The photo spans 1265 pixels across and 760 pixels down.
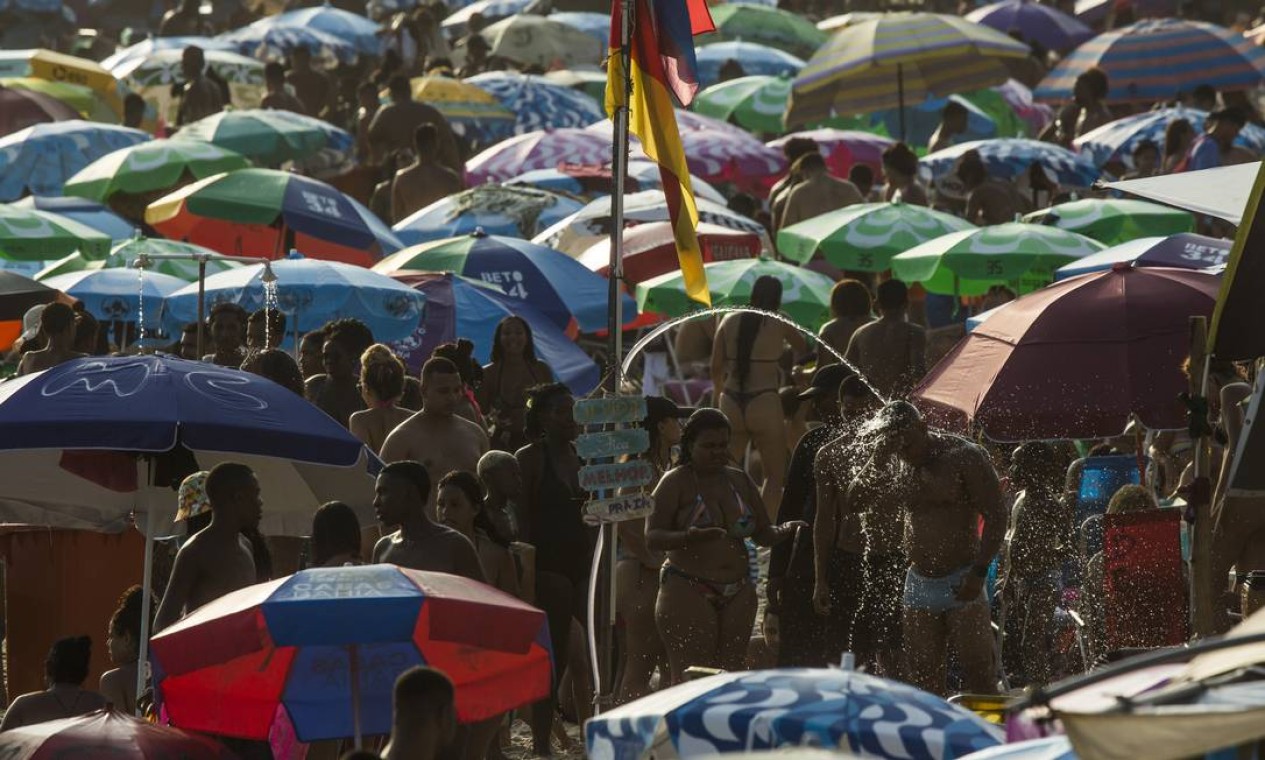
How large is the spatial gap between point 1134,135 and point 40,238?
351 inches

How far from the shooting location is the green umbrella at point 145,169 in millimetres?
19234

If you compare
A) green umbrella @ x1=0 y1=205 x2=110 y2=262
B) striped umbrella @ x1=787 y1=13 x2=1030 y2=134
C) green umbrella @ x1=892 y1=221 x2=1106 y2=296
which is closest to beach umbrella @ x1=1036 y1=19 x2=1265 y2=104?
striped umbrella @ x1=787 y1=13 x2=1030 y2=134

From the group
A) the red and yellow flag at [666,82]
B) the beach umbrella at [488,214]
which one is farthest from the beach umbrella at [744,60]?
the red and yellow flag at [666,82]

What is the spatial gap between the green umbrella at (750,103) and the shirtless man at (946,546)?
15.3m

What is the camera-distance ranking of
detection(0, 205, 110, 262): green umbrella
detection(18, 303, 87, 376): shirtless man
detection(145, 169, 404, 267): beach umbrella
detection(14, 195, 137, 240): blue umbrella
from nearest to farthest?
detection(18, 303, 87, 376): shirtless man
detection(0, 205, 110, 262): green umbrella
detection(145, 169, 404, 267): beach umbrella
detection(14, 195, 137, 240): blue umbrella

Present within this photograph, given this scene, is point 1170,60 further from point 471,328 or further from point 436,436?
point 436,436

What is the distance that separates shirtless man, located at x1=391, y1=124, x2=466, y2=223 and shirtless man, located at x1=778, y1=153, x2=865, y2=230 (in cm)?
299

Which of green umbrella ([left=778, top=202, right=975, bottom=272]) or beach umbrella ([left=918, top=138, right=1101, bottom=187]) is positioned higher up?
beach umbrella ([left=918, top=138, right=1101, bottom=187])

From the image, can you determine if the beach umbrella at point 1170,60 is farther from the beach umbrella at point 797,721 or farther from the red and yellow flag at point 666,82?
the beach umbrella at point 797,721

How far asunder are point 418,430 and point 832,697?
17.1 feet

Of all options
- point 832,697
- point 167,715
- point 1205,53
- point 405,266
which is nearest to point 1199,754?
point 832,697

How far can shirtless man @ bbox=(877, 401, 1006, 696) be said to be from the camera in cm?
1010

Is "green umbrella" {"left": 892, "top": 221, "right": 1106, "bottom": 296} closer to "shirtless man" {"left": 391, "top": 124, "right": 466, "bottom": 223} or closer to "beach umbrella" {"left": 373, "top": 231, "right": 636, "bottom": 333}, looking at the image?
"beach umbrella" {"left": 373, "top": 231, "right": 636, "bottom": 333}

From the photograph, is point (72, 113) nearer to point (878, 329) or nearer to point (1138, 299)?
point (878, 329)
